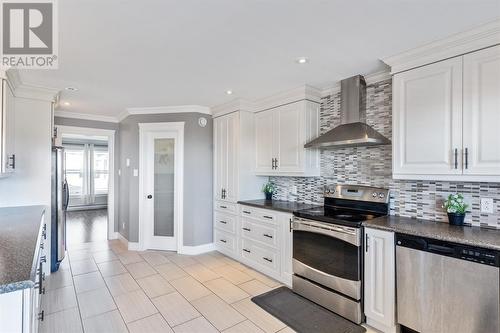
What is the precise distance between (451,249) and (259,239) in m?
2.15

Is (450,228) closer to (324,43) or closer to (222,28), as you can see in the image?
(324,43)

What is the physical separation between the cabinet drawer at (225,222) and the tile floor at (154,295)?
1.52ft

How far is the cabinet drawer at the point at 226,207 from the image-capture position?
157 inches

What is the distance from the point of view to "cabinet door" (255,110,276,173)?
3.75 m

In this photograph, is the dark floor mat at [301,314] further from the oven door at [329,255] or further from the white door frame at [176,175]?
the white door frame at [176,175]

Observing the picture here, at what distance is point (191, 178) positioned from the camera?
4.33 m

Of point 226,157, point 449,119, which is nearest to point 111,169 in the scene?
point 226,157

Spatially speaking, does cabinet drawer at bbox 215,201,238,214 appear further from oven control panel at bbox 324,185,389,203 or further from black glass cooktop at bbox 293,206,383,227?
oven control panel at bbox 324,185,389,203

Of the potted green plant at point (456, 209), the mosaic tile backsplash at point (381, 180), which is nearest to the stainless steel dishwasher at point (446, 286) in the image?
the potted green plant at point (456, 209)

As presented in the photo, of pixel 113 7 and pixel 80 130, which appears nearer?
pixel 113 7

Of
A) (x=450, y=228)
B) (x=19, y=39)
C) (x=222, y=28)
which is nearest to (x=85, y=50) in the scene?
(x=19, y=39)

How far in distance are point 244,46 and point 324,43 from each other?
662 millimetres

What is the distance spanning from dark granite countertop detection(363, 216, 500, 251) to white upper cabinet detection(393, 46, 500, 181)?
16.1 inches

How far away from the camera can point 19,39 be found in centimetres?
203
